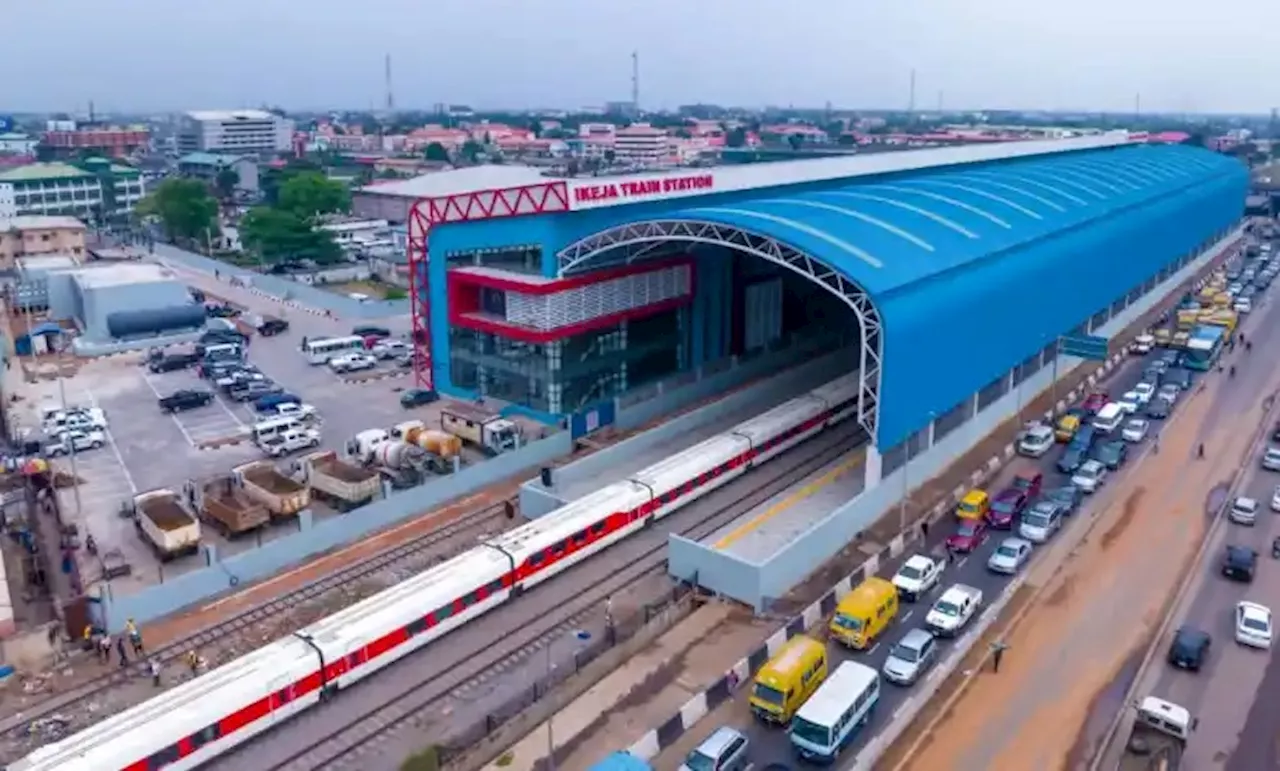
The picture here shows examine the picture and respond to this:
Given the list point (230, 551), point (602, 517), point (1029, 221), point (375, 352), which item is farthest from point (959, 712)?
point (375, 352)

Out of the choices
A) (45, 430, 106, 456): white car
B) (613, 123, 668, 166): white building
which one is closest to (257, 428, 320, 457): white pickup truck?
(45, 430, 106, 456): white car

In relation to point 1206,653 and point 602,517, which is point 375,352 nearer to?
point 602,517

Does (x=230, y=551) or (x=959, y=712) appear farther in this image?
(x=230, y=551)


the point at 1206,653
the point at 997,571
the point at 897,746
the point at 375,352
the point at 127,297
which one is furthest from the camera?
the point at 127,297

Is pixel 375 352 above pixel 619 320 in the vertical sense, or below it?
below

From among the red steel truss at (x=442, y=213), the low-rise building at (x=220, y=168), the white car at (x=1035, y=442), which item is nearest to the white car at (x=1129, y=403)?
the white car at (x=1035, y=442)

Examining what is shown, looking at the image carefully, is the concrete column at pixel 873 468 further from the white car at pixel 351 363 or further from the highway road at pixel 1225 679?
the white car at pixel 351 363

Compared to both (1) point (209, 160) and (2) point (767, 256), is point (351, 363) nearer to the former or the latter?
(2) point (767, 256)
